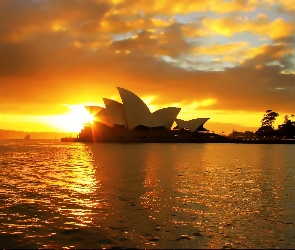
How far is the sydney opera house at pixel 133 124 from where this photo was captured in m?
79.6

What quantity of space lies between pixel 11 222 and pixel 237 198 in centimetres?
721

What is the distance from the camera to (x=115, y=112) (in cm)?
8081

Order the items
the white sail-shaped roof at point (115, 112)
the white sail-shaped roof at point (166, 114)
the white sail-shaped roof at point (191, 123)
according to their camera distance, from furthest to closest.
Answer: the white sail-shaped roof at point (191, 123)
the white sail-shaped roof at point (166, 114)
the white sail-shaped roof at point (115, 112)

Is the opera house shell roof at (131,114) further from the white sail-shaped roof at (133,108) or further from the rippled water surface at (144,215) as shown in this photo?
the rippled water surface at (144,215)

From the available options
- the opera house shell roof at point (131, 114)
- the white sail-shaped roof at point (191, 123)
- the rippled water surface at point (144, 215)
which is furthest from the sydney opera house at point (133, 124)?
the rippled water surface at point (144, 215)

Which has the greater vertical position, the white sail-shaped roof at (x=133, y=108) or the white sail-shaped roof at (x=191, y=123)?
the white sail-shaped roof at (x=133, y=108)

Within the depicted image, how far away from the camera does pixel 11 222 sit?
7.90 meters

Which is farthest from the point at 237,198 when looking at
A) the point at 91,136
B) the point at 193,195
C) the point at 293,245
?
the point at 91,136

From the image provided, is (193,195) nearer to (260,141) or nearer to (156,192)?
(156,192)

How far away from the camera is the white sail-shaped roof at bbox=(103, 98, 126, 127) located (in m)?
79.2

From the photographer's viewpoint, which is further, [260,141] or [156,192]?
[260,141]

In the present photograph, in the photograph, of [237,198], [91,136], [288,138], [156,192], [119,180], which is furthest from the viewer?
[288,138]

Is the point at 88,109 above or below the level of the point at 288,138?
above

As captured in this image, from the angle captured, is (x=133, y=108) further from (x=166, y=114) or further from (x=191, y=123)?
(x=191, y=123)
